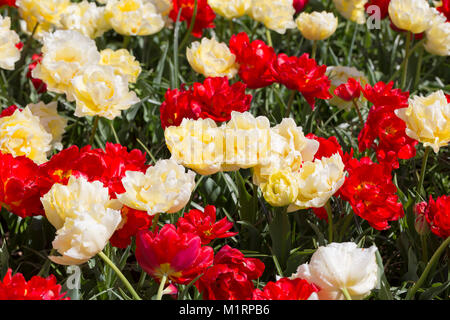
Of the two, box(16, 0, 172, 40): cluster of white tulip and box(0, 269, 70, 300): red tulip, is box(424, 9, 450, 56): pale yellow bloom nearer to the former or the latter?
box(16, 0, 172, 40): cluster of white tulip

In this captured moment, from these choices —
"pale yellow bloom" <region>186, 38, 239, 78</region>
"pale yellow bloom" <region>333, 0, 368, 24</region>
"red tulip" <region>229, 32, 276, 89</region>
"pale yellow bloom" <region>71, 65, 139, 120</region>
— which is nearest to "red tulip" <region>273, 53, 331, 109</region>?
"red tulip" <region>229, 32, 276, 89</region>

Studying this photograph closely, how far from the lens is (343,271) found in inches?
39.2

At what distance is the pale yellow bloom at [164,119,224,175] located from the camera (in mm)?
1213

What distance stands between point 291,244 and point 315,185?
0.88 feet

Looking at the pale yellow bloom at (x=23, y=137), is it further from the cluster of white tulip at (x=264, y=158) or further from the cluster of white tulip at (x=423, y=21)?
the cluster of white tulip at (x=423, y=21)

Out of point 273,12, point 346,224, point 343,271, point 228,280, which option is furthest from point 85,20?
point 343,271

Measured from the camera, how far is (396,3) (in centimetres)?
188

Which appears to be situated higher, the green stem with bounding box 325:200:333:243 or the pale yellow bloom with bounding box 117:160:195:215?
the pale yellow bloom with bounding box 117:160:195:215

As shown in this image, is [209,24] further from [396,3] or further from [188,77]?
[396,3]

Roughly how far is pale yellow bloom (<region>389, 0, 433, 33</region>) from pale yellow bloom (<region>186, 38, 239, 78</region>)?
1.70ft

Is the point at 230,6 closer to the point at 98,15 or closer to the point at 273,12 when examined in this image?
the point at 273,12

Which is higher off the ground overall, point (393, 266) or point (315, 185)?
point (315, 185)
